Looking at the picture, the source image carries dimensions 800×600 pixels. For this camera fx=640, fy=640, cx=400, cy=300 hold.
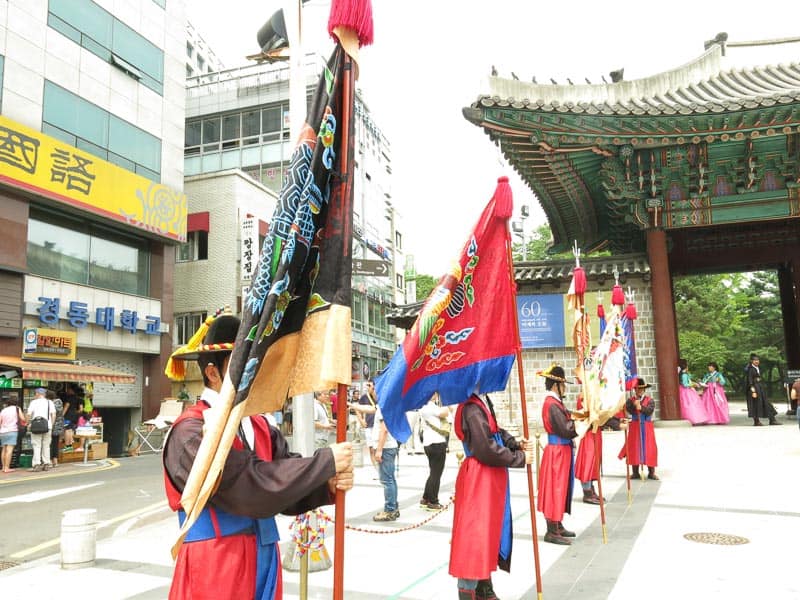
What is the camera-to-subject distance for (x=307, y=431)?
5.57m

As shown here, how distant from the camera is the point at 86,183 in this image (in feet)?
64.5

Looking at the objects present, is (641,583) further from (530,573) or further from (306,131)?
(306,131)

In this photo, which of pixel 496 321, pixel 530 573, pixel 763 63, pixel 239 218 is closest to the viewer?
pixel 496 321

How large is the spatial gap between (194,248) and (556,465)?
2366cm

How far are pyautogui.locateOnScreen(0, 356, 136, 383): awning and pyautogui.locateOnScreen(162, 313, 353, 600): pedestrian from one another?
15074 mm

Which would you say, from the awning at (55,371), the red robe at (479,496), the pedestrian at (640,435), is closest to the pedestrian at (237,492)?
the red robe at (479,496)

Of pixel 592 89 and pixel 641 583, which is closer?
pixel 641 583

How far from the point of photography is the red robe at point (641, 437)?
32.6 feet

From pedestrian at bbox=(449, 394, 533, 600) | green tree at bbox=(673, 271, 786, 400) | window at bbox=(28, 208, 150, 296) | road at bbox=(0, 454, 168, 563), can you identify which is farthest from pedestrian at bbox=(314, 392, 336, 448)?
green tree at bbox=(673, 271, 786, 400)

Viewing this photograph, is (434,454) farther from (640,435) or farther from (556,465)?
(640,435)


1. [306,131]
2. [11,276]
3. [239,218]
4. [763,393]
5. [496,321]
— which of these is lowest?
[763,393]

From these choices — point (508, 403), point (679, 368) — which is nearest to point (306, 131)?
point (508, 403)

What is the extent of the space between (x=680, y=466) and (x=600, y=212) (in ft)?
31.7

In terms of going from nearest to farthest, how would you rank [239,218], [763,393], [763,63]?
[763,393] → [763,63] → [239,218]
